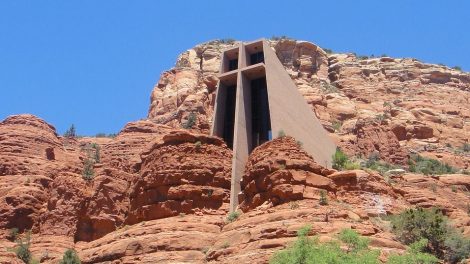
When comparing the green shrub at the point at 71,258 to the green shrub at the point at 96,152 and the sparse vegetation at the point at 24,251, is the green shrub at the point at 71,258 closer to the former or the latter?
the sparse vegetation at the point at 24,251

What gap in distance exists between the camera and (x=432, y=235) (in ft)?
122

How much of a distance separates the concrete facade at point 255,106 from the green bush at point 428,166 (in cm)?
1341

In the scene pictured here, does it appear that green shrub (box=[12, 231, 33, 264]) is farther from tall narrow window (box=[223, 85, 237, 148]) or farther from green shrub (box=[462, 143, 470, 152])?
green shrub (box=[462, 143, 470, 152])

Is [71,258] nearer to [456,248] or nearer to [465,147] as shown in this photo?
[456,248]

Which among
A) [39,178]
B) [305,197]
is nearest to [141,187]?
[305,197]

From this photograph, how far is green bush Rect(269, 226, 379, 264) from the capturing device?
2586 cm

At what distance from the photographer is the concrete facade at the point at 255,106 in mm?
46375

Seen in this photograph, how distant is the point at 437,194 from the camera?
164ft

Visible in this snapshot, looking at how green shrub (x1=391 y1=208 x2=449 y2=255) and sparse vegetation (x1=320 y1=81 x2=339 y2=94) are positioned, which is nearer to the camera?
green shrub (x1=391 y1=208 x2=449 y2=255)

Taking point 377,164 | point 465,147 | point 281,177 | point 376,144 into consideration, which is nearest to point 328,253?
point 281,177

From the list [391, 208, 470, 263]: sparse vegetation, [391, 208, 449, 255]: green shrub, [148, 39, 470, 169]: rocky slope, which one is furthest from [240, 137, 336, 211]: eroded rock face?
[148, 39, 470, 169]: rocky slope

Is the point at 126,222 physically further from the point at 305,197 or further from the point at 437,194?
the point at 437,194

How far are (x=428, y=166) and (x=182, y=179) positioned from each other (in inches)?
1235

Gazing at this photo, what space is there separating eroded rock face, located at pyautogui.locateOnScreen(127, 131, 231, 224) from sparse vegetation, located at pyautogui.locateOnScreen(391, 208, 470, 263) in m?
9.02
